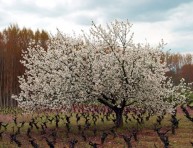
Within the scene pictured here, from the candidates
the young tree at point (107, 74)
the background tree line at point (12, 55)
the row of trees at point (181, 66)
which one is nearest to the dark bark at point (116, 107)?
the young tree at point (107, 74)

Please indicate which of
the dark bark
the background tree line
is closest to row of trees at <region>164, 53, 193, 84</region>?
the background tree line

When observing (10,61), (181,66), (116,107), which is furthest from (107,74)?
(181,66)

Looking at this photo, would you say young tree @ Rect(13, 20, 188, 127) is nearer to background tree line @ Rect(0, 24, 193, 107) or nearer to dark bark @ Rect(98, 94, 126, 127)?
dark bark @ Rect(98, 94, 126, 127)

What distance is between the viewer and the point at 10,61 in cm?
5297

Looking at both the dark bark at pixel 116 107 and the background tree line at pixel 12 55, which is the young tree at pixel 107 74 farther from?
the background tree line at pixel 12 55

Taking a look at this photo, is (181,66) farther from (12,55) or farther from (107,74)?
(107,74)

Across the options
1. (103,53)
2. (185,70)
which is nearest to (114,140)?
(103,53)

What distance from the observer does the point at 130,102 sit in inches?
1033

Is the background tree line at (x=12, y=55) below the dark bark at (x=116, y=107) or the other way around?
the other way around

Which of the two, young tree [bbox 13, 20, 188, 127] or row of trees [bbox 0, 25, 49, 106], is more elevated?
row of trees [bbox 0, 25, 49, 106]

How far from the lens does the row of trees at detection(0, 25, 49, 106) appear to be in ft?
173

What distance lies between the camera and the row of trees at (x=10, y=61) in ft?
173

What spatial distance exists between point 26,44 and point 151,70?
35.8m

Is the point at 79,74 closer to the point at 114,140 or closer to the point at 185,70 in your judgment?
the point at 114,140
